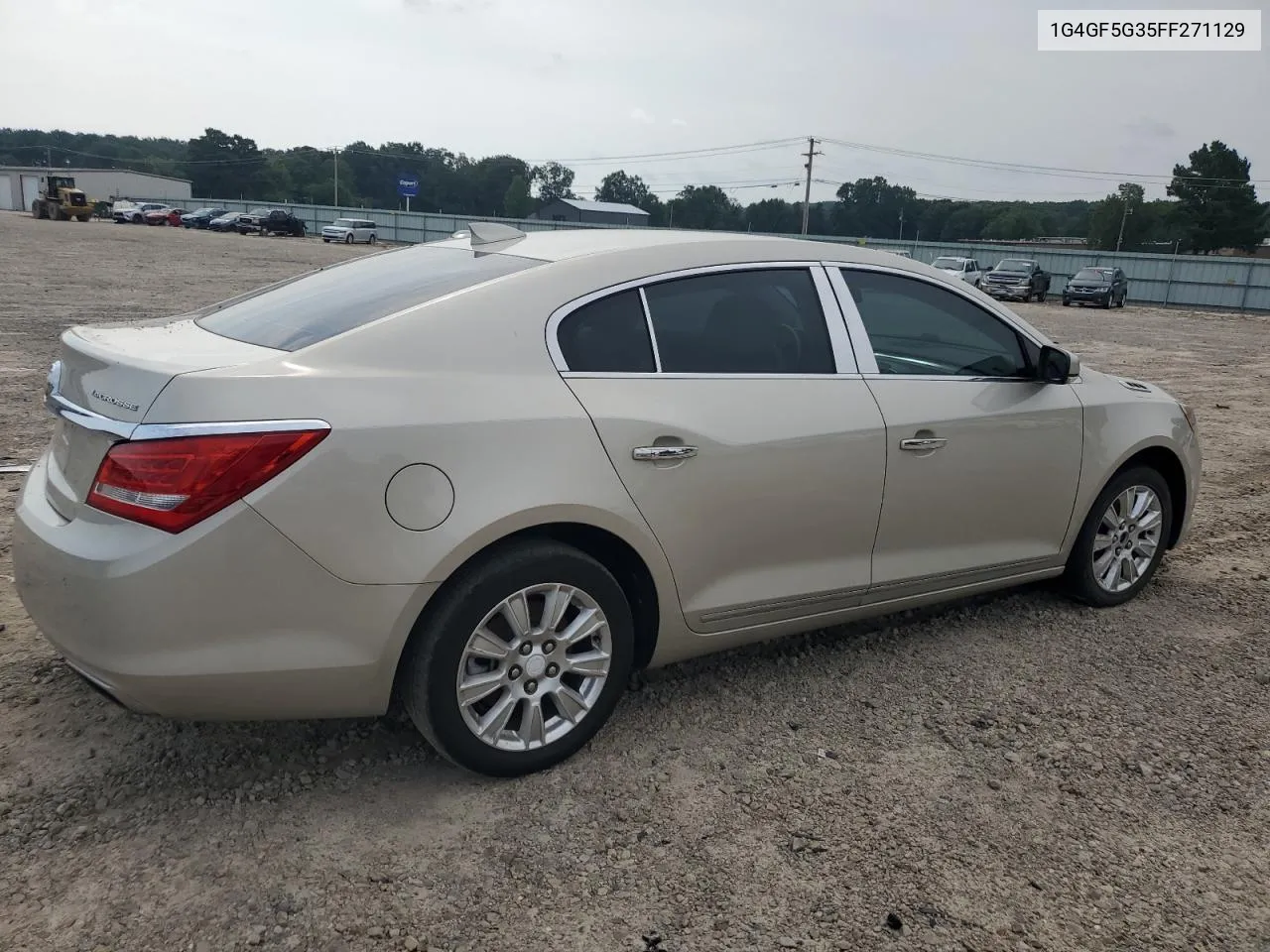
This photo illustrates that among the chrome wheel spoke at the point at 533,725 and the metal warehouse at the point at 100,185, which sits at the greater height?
the metal warehouse at the point at 100,185

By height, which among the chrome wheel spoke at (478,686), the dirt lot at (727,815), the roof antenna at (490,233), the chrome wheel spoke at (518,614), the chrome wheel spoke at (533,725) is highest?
the roof antenna at (490,233)

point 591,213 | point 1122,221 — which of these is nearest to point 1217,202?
point 1122,221

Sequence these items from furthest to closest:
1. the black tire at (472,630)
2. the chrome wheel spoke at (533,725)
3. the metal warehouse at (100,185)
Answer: the metal warehouse at (100,185) → the chrome wheel spoke at (533,725) → the black tire at (472,630)

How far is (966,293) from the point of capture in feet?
14.0

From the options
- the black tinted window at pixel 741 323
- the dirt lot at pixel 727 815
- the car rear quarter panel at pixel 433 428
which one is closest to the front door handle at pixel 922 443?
the black tinted window at pixel 741 323

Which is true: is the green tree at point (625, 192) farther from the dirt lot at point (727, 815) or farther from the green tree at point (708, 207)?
the dirt lot at point (727, 815)

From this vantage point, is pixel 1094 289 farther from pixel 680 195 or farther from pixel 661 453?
pixel 680 195

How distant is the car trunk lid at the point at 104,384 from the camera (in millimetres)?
2676

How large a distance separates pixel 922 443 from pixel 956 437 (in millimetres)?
204

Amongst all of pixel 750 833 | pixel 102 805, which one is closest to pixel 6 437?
pixel 102 805

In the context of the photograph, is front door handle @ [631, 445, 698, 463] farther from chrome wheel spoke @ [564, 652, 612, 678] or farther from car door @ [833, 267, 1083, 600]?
car door @ [833, 267, 1083, 600]

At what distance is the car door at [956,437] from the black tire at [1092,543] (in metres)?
0.22

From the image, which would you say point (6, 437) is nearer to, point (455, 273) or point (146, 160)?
point (455, 273)

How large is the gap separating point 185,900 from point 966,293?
3.57 metres
